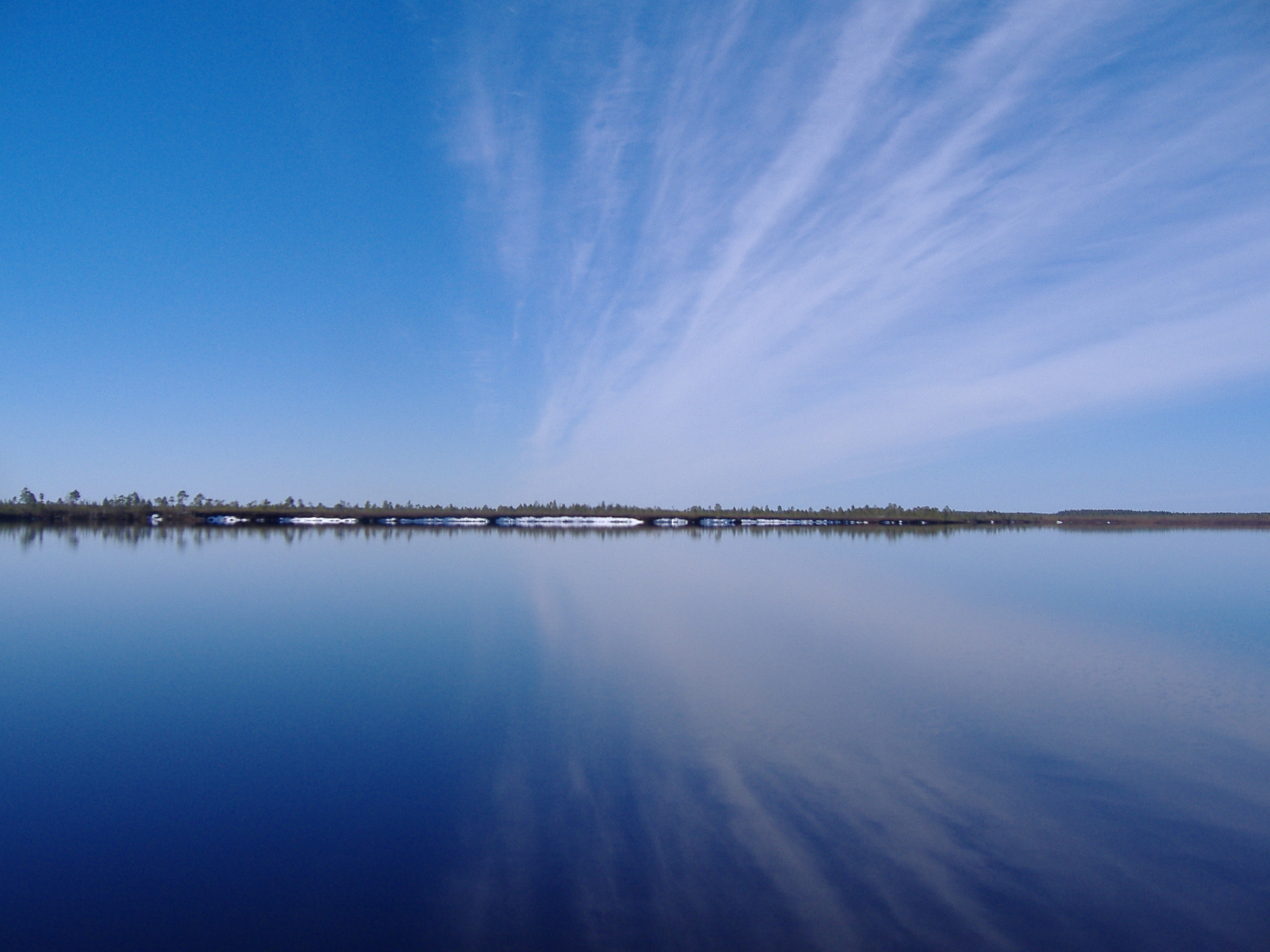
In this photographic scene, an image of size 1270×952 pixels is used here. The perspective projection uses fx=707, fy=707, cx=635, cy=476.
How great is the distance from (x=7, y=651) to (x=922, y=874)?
1195 cm

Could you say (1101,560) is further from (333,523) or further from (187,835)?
(333,523)

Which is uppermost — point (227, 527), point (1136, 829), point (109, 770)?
point (227, 527)

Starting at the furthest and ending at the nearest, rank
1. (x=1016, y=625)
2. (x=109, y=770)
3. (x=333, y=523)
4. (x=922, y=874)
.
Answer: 1. (x=333, y=523)
2. (x=1016, y=625)
3. (x=109, y=770)
4. (x=922, y=874)

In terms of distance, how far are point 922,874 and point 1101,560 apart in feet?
97.8

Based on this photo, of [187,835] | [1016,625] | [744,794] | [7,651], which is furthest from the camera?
[1016,625]

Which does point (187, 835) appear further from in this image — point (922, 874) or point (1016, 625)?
point (1016, 625)

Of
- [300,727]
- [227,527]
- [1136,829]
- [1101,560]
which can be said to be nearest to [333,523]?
[227,527]

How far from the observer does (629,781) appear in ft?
18.3

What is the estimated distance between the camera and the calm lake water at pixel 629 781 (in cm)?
379

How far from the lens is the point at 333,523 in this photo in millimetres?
74125

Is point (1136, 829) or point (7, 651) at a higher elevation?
point (7, 651)

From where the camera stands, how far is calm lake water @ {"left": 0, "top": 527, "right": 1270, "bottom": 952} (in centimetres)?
379

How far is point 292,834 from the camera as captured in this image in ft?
15.1

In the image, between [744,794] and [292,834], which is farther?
[744,794]
